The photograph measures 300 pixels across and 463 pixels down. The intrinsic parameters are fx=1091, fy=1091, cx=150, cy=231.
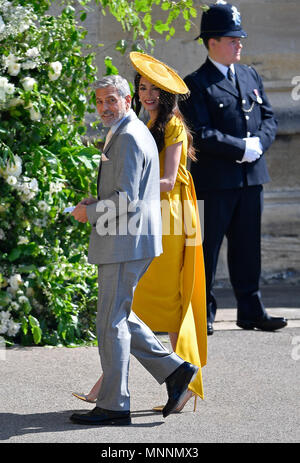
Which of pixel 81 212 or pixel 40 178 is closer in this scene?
pixel 81 212

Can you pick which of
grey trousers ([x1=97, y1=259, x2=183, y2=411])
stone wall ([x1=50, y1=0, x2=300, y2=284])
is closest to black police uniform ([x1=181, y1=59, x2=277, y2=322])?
stone wall ([x1=50, y1=0, x2=300, y2=284])

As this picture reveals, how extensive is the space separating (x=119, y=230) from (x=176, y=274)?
71 cm

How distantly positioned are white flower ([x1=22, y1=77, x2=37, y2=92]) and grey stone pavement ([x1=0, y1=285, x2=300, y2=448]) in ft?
5.08

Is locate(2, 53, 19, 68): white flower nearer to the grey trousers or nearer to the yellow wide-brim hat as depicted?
the yellow wide-brim hat

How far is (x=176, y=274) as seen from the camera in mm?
5426

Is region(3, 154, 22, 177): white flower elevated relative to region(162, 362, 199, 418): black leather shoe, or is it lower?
elevated

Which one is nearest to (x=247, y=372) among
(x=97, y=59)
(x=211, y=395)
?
(x=211, y=395)

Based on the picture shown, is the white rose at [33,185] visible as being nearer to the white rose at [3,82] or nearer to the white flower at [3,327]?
the white rose at [3,82]

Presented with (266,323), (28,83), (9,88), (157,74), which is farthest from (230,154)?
(157,74)

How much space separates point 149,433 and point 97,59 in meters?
4.72

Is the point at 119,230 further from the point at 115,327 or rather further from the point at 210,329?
the point at 210,329

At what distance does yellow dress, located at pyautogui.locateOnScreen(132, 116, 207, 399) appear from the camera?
5.39m

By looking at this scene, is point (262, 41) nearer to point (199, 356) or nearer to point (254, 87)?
point (254, 87)

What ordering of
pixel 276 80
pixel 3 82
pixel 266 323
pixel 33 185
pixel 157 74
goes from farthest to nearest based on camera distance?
pixel 276 80 → pixel 266 323 → pixel 33 185 → pixel 3 82 → pixel 157 74
